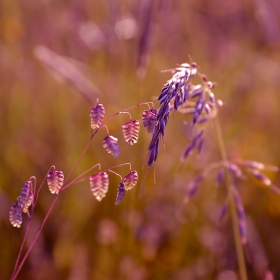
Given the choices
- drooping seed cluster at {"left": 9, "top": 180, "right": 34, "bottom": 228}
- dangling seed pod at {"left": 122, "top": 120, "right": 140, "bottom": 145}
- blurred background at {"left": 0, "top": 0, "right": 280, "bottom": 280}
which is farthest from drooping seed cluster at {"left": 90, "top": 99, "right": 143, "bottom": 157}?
blurred background at {"left": 0, "top": 0, "right": 280, "bottom": 280}

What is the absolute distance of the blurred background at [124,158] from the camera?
1610 millimetres

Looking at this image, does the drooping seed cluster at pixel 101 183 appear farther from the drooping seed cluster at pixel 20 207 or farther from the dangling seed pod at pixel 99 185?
the drooping seed cluster at pixel 20 207

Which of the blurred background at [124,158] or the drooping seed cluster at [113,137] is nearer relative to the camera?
the drooping seed cluster at [113,137]

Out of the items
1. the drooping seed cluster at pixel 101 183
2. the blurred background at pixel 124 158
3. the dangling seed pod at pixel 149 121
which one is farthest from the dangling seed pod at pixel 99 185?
the blurred background at pixel 124 158

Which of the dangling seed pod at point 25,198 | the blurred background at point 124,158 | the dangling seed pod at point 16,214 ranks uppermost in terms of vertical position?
the blurred background at point 124,158

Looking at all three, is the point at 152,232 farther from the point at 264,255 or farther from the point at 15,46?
the point at 15,46

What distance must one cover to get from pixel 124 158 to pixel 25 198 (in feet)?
3.50

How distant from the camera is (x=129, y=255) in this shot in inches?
61.4

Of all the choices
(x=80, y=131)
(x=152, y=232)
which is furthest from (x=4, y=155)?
(x=152, y=232)

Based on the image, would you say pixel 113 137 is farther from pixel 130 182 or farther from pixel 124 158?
pixel 124 158

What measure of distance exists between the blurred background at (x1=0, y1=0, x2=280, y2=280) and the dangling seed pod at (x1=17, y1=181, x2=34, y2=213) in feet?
1.95

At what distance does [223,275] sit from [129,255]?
0.32 meters

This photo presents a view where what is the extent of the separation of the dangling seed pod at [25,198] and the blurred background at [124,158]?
1.95 feet

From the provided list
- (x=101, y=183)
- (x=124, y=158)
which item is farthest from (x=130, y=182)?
(x=124, y=158)
